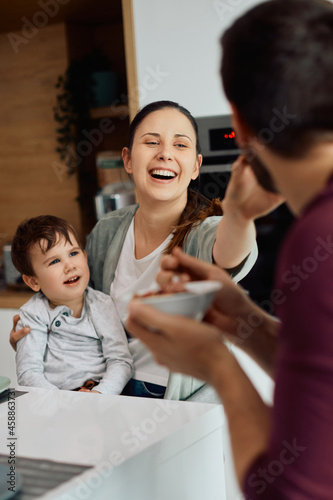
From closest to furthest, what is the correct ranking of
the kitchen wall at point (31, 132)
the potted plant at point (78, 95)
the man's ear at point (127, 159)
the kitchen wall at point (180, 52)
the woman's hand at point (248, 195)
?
the woman's hand at point (248, 195) < the man's ear at point (127, 159) < the kitchen wall at point (180, 52) < the potted plant at point (78, 95) < the kitchen wall at point (31, 132)

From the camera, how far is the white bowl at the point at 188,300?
0.71 m

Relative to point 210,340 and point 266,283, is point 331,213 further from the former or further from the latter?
point 266,283

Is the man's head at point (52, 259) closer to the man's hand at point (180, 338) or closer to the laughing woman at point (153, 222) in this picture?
the laughing woman at point (153, 222)

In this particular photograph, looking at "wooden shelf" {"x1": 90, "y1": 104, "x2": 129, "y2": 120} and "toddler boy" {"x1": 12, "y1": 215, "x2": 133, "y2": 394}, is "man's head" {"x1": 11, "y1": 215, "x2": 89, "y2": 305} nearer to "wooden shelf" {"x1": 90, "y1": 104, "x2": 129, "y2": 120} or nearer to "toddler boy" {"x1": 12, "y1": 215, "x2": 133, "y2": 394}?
"toddler boy" {"x1": 12, "y1": 215, "x2": 133, "y2": 394}

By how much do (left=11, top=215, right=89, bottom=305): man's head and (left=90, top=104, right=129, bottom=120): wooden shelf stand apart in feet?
4.57

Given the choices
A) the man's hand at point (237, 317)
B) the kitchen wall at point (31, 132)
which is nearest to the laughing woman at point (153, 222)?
the man's hand at point (237, 317)

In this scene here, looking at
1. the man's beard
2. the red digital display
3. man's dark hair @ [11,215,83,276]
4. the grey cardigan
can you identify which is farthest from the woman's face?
the man's beard

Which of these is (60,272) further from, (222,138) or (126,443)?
(222,138)

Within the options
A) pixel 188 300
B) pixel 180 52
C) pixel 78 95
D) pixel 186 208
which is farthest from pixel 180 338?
pixel 78 95

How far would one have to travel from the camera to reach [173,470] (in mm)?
1016

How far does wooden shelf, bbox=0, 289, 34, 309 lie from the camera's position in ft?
8.82

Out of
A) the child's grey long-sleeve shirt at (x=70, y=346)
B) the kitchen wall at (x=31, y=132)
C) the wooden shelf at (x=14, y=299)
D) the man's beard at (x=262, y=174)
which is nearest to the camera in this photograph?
the man's beard at (x=262, y=174)

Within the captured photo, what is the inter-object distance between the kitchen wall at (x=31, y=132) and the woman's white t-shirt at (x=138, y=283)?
1590 millimetres

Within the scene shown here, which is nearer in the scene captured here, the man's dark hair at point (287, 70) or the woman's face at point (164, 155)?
the man's dark hair at point (287, 70)
